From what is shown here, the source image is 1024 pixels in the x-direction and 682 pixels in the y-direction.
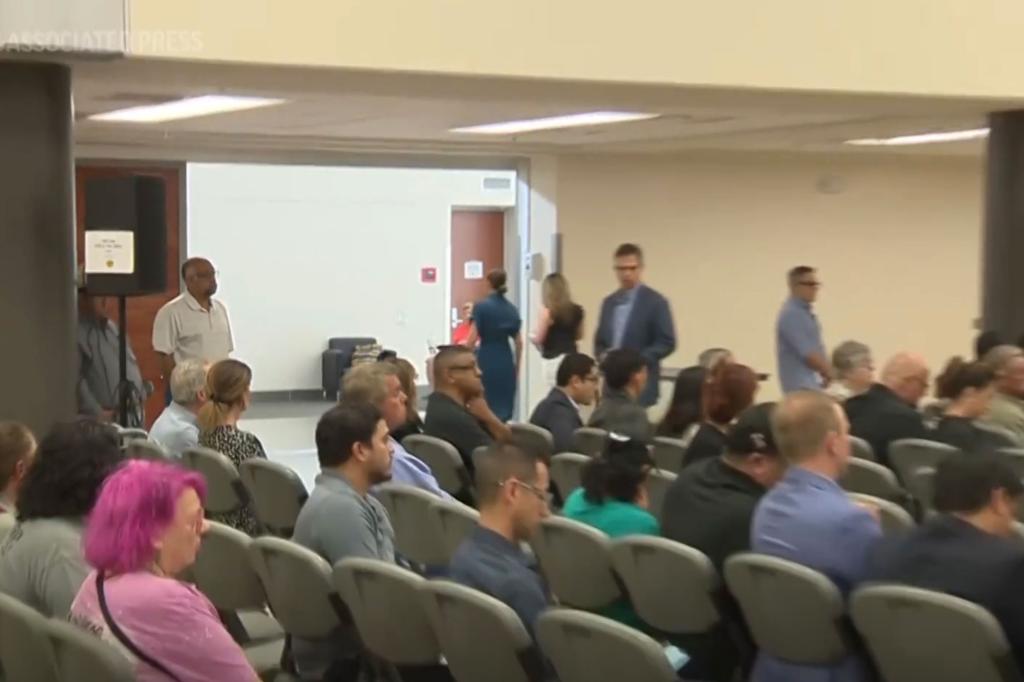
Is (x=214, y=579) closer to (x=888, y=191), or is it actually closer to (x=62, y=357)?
(x=62, y=357)

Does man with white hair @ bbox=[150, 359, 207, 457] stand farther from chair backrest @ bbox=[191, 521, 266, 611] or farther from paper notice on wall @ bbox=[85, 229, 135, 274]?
chair backrest @ bbox=[191, 521, 266, 611]

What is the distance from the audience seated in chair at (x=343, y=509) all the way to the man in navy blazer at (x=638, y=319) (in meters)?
4.65

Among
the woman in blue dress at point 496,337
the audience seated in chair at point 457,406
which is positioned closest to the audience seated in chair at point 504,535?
the audience seated in chair at point 457,406

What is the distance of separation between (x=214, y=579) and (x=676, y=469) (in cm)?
247

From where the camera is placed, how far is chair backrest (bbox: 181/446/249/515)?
5609 millimetres

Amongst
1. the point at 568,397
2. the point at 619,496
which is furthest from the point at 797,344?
the point at 619,496

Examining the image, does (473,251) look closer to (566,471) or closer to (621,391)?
(621,391)

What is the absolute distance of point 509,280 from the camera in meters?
12.8

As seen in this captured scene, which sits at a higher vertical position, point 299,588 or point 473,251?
point 473,251

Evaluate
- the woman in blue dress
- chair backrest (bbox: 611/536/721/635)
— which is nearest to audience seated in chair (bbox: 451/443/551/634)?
chair backrest (bbox: 611/536/721/635)

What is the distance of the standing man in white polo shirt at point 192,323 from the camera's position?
9.20m

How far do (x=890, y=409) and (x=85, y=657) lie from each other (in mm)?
4762

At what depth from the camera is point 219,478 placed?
18.5 ft

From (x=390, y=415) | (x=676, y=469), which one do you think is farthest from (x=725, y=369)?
(x=390, y=415)
